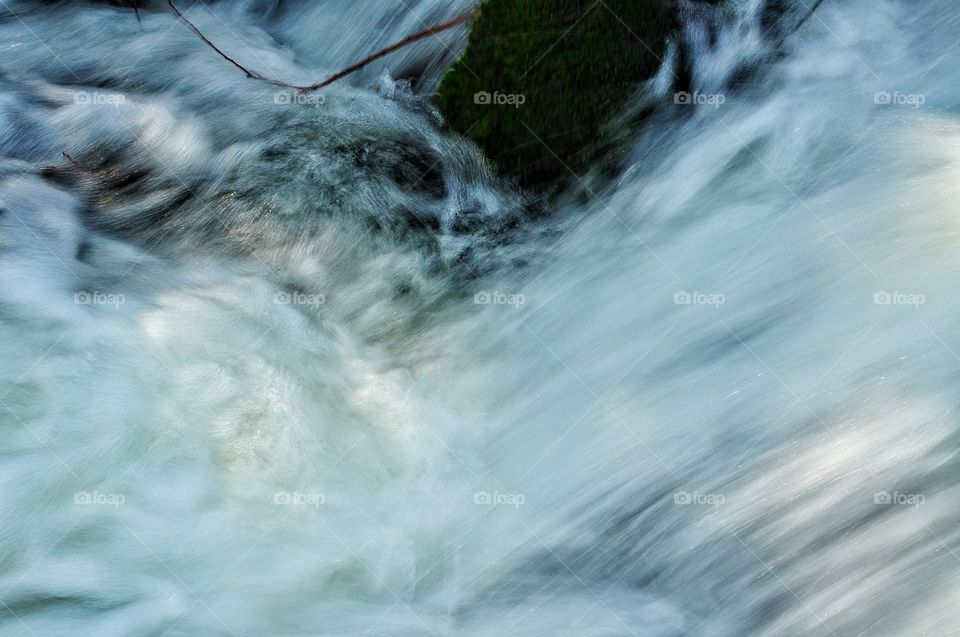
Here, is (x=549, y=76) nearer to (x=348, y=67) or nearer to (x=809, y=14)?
(x=348, y=67)

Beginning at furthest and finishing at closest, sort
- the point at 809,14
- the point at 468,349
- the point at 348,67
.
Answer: the point at 348,67 < the point at 809,14 < the point at 468,349

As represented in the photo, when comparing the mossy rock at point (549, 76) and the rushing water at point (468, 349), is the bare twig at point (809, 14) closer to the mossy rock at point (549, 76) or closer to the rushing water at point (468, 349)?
the rushing water at point (468, 349)

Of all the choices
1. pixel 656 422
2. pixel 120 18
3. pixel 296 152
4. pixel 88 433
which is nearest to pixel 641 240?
pixel 656 422

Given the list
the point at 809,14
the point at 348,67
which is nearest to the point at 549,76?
the point at 348,67

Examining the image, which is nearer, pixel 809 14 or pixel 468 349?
pixel 468 349

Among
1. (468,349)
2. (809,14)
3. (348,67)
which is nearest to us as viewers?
(468,349)

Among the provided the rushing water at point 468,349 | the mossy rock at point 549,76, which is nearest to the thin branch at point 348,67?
the rushing water at point 468,349

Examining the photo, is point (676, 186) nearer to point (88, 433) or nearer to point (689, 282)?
point (689, 282)
